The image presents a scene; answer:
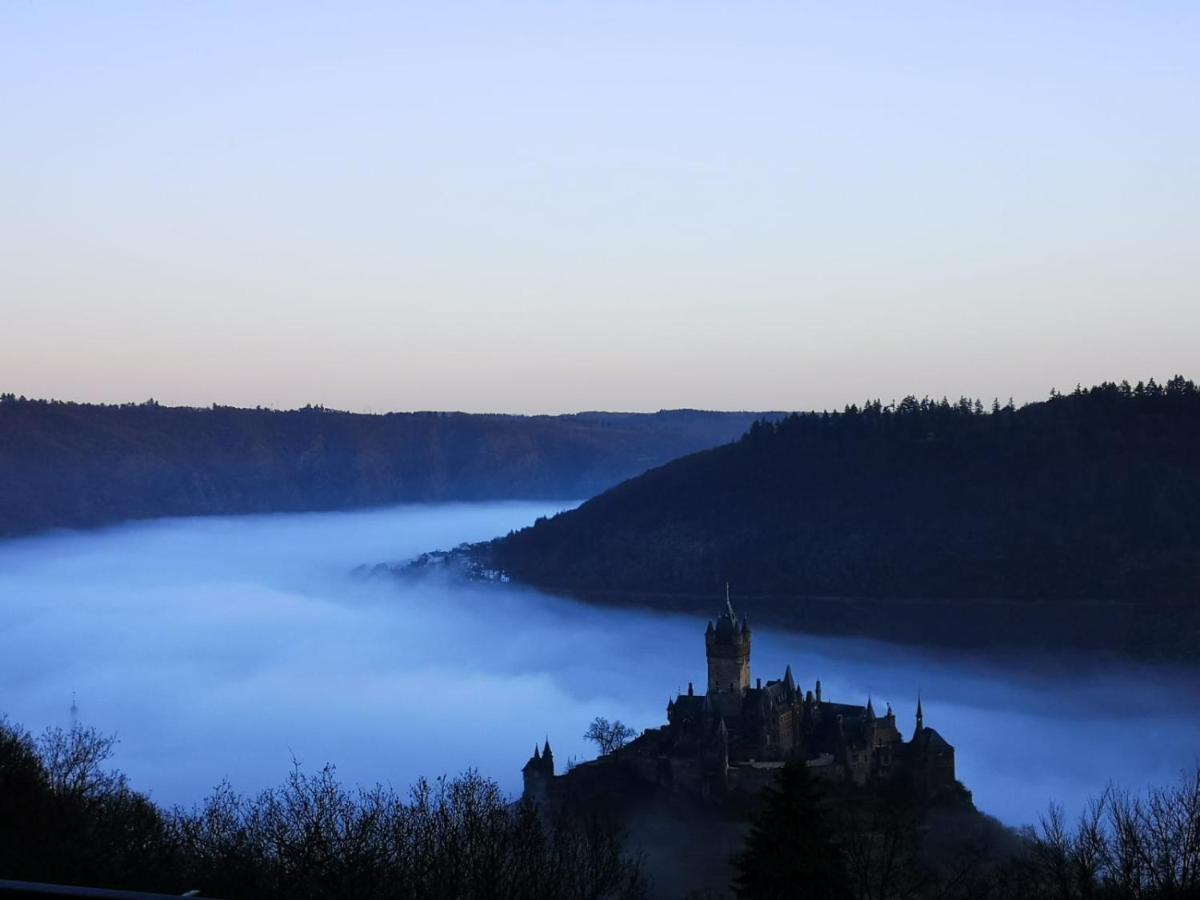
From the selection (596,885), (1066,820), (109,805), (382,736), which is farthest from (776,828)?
(382,736)

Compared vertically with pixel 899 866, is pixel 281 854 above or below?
above

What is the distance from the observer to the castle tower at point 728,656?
76.9 meters

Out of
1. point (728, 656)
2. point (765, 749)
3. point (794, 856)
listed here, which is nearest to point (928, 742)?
point (765, 749)

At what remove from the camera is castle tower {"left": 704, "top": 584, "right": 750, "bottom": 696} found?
7688cm

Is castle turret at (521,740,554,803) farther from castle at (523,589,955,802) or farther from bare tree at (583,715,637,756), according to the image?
bare tree at (583,715,637,756)

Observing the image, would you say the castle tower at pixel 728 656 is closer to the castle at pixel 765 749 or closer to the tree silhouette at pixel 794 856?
the castle at pixel 765 749

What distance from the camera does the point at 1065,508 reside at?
590 feet

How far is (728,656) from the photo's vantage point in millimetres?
77000

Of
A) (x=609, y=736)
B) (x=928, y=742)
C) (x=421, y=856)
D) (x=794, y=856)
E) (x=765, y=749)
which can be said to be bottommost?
(x=609, y=736)

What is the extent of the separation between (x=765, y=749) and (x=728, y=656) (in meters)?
7.94

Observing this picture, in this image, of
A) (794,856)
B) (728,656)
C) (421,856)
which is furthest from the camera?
(728,656)

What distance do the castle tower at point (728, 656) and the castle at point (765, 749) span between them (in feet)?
8.88

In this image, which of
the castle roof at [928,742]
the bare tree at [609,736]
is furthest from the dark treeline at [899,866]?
the bare tree at [609,736]

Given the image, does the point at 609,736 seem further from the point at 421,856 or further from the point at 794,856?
the point at 794,856
